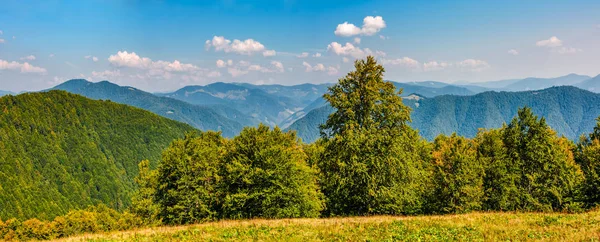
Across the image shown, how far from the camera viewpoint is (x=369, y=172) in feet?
84.6

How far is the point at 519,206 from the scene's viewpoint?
35.6 metres

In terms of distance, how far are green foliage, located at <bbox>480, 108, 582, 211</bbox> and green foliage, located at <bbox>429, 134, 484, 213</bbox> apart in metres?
2.05

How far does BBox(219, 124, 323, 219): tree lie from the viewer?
103ft

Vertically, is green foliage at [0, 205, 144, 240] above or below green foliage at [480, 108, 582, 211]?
below

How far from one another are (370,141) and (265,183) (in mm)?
12656

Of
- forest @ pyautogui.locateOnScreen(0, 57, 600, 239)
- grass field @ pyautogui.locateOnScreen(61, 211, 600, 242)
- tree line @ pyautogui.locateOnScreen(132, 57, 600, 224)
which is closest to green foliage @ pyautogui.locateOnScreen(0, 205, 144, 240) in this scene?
tree line @ pyautogui.locateOnScreen(132, 57, 600, 224)

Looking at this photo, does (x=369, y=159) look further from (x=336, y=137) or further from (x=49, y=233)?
(x=49, y=233)

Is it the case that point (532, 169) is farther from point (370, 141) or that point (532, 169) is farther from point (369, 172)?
point (370, 141)

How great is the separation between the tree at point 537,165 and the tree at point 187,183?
1292 inches

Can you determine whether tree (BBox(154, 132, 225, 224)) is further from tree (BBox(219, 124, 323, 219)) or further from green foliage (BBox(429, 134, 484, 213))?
green foliage (BBox(429, 134, 484, 213))

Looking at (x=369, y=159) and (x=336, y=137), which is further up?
(x=336, y=137)

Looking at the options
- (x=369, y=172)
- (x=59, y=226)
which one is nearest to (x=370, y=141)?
(x=369, y=172)

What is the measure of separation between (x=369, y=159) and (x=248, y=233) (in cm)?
1209

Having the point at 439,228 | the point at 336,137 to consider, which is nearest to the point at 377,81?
the point at 336,137
